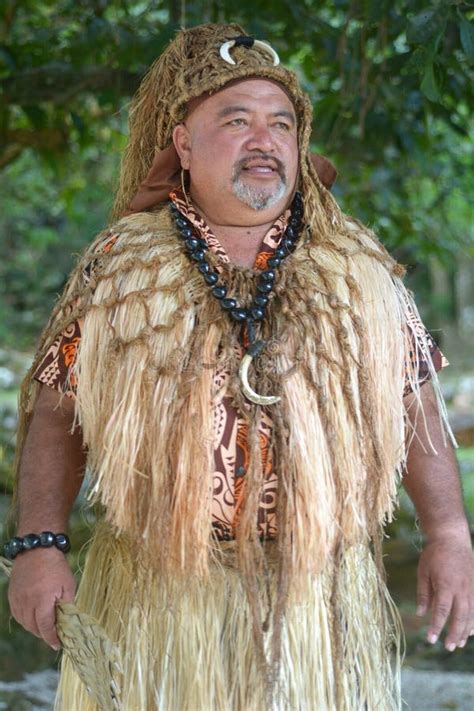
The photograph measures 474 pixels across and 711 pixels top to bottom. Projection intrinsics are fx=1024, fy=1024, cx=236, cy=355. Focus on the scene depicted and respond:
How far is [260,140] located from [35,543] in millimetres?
857

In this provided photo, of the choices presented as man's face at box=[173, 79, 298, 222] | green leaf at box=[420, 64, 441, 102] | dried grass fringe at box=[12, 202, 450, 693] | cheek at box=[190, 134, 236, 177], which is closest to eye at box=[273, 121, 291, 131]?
man's face at box=[173, 79, 298, 222]

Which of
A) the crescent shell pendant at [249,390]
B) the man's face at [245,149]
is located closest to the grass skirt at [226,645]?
the crescent shell pendant at [249,390]

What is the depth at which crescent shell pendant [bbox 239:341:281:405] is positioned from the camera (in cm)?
180

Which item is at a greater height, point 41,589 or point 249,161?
point 249,161

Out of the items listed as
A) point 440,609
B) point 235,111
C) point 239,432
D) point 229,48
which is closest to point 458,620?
point 440,609

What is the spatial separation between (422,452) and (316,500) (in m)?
0.28

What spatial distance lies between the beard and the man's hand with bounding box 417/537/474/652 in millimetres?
714

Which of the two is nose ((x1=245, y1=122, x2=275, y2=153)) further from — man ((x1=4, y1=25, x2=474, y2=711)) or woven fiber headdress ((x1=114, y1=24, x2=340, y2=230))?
woven fiber headdress ((x1=114, y1=24, x2=340, y2=230))

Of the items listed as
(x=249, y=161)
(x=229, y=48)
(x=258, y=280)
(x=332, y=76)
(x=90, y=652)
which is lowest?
(x=90, y=652)

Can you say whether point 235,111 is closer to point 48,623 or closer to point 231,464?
point 231,464

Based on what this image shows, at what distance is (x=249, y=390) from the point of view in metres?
1.80

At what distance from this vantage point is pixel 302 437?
71.2 inches

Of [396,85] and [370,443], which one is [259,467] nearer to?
[370,443]

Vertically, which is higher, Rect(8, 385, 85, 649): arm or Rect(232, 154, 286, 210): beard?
Rect(232, 154, 286, 210): beard
